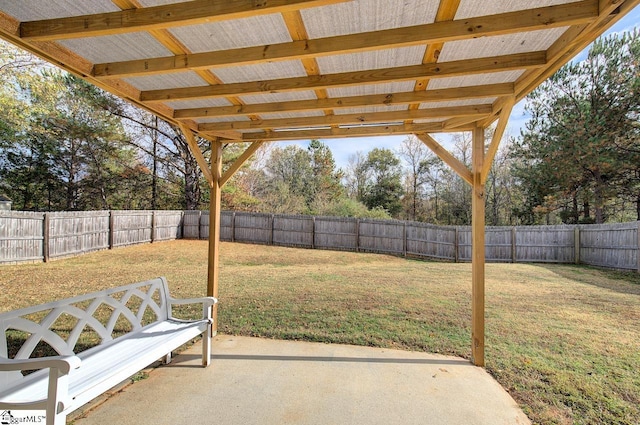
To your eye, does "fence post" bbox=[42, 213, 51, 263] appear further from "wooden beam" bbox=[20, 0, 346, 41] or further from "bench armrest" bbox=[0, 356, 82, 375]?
"bench armrest" bbox=[0, 356, 82, 375]

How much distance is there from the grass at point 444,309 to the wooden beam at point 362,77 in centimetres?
251

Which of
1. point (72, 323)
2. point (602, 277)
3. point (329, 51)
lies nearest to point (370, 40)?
point (329, 51)

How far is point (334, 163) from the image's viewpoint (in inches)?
984

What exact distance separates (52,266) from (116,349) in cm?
761

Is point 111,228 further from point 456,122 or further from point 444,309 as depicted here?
point 456,122

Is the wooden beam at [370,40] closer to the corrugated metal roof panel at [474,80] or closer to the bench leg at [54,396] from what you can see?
the corrugated metal roof panel at [474,80]

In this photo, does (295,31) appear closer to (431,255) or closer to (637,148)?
(431,255)

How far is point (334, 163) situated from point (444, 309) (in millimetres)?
20646

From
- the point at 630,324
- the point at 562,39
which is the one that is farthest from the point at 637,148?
the point at 562,39

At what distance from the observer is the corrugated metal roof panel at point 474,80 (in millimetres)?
2416

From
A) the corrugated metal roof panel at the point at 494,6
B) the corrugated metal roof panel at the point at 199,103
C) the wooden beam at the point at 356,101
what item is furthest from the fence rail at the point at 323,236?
the corrugated metal roof panel at the point at 494,6

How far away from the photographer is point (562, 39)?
1.89 meters

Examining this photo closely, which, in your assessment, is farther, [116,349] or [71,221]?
[71,221]

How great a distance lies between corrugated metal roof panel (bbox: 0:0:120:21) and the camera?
5.55 ft
